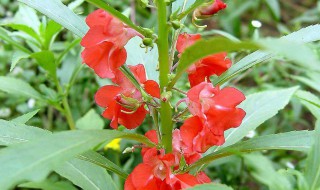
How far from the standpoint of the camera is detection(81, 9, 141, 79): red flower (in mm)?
1111

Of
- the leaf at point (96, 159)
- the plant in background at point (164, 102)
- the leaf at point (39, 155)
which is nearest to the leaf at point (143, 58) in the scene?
the plant in background at point (164, 102)

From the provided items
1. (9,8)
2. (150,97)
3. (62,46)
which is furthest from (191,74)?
(9,8)

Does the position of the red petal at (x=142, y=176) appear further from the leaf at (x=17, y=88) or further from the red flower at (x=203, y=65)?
the leaf at (x=17, y=88)

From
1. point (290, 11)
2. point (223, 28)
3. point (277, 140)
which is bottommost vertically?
point (290, 11)

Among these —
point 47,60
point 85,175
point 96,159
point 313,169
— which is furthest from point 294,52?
point 47,60

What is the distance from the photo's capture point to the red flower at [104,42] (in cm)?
111

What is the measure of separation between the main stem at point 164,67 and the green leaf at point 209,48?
0.40 ft

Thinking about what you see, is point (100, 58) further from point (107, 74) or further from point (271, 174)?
point (271, 174)

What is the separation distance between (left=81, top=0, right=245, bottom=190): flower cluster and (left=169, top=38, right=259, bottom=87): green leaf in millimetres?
135

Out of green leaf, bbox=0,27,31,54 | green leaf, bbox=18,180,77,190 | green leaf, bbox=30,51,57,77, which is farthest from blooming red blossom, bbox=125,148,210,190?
green leaf, bbox=0,27,31,54

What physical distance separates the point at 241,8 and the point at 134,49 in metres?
2.08

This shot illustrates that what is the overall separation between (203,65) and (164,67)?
0.33 feet

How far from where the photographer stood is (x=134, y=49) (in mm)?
1448

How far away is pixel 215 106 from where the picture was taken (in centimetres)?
108
